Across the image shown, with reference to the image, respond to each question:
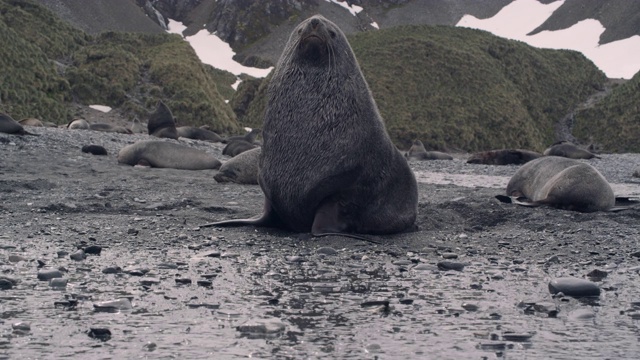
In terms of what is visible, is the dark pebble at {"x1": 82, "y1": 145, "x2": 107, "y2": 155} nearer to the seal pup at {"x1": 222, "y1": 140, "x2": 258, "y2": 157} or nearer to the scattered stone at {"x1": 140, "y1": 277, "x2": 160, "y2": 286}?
the seal pup at {"x1": 222, "y1": 140, "x2": 258, "y2": 157}

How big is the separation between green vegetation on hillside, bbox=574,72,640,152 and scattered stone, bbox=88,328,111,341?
46.5 meters

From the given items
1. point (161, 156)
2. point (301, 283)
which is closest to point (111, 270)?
point (301, 283)

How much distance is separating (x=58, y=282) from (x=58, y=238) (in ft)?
5.92

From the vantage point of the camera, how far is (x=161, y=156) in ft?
39.2

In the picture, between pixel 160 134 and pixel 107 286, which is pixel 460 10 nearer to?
pixel 160 134

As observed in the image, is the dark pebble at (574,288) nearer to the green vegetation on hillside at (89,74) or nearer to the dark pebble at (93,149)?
the dark pebble at (93,149)

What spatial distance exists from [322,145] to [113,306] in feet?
9.44

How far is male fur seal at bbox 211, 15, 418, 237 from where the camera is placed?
613 cm

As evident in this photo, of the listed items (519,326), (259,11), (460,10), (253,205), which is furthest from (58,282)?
(460,10)

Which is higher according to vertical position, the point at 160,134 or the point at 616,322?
the point at 160,134

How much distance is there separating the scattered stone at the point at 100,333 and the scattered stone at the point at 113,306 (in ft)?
1.38

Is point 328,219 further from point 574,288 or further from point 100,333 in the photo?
point 100,333

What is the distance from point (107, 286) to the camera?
13.5ft

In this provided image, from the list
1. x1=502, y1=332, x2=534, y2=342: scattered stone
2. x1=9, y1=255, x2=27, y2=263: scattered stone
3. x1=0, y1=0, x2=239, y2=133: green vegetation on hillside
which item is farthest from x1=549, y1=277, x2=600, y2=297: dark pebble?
x1=0, y1=0, x2=239, y2=133: green vegetation on hillside
